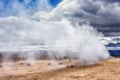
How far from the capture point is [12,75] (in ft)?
163

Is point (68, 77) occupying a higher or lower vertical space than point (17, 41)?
lower

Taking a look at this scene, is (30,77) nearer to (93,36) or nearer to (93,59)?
(93,59)

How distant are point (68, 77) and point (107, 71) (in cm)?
864

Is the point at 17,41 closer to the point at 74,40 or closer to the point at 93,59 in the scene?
the point at 74,40

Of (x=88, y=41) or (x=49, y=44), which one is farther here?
(x=49, y=44)

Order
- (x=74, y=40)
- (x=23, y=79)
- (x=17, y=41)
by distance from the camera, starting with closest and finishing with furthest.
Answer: (x=23, y=79) < (x=74, y=40) < (x=17, y=41)

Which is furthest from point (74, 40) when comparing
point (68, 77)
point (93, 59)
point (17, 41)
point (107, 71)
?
point (68, 77)

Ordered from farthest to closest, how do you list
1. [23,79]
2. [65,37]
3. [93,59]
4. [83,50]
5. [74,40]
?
[65,37]
[74,40]
[83,50]
[93,59]
[23,79]

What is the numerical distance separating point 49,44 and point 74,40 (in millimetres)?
21494

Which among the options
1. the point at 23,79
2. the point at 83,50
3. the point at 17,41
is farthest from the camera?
the point at 17,41

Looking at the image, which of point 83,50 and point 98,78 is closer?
point 98,78

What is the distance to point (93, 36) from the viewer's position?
8825 cm

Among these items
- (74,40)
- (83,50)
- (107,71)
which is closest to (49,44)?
(74,40)

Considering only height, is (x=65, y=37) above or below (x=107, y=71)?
above
